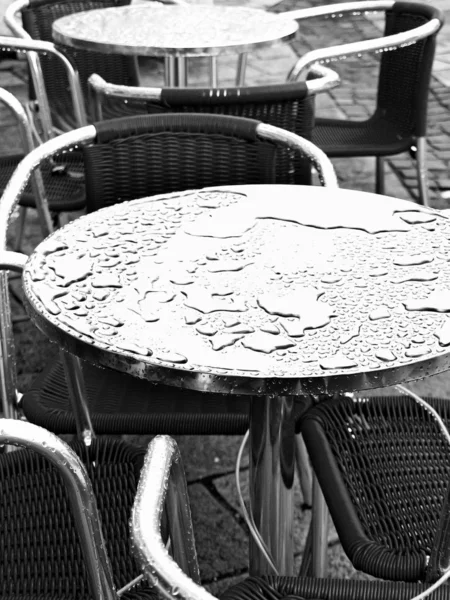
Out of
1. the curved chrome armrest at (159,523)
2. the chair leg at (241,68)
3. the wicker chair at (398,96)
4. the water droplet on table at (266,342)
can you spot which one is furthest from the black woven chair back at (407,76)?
the curved chrome armrest at (159,523)

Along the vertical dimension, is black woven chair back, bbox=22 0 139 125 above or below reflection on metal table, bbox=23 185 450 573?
below

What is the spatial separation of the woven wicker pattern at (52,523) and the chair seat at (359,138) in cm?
227

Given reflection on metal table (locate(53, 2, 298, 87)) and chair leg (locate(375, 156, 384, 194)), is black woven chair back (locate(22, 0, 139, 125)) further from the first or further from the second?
chair leg (locate(375, 156, 384, 194))

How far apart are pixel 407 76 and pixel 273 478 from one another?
2.57 meters

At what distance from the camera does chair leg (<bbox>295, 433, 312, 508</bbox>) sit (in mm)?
2426

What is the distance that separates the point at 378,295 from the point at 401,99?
2.57 metres

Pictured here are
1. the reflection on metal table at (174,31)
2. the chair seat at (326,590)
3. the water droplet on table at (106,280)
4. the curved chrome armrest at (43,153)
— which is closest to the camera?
the chair seat at (326,590)

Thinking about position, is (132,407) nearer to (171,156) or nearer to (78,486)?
(171,156)

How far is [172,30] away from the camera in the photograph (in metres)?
4.05

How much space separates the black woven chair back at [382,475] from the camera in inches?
62.1

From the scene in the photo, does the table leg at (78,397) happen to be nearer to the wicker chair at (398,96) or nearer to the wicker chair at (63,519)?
the wicker chair at (63,519)

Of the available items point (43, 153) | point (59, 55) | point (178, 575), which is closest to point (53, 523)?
point (178, 575)

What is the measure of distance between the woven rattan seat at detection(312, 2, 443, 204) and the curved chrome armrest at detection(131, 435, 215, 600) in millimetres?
2571

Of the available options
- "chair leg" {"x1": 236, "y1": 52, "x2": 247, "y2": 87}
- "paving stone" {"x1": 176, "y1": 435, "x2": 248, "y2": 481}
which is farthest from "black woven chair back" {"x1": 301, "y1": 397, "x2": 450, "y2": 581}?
"chair leg" {"x1": 236, "y1": 52, "x2": 247, "y2": 87}
